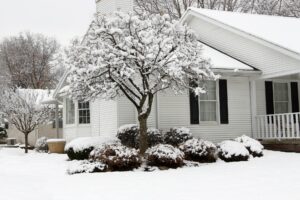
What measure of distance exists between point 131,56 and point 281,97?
8.85 m

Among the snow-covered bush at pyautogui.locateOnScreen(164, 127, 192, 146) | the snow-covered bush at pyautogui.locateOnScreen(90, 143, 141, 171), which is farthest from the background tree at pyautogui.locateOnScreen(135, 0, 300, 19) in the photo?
the snow-covered bush at pyautogui.locateOnScreen(90, 143, 141, 171)

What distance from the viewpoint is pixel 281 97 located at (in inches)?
776

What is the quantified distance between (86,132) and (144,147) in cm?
625

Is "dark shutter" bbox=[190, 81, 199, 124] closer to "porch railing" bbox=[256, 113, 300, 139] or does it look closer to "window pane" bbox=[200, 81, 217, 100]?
"window pane" bbox=[200, 81, 217, 100]

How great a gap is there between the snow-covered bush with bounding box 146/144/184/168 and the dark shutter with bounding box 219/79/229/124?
513 centimetres

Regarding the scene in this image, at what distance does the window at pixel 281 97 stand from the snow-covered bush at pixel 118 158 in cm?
855

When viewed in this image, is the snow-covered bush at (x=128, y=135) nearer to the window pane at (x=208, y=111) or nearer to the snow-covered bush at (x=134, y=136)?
the snow-covered bush at (x=134, y=136)

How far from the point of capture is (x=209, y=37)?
21.5 m

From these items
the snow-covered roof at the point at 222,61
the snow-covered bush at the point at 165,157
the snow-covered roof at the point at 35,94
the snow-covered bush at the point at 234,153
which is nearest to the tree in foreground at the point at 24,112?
the snow-covered roof at the point at 35,94

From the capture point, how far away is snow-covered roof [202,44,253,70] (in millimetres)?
17928

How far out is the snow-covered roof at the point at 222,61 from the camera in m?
17.9

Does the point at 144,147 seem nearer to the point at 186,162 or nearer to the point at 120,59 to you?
the point at 186,162

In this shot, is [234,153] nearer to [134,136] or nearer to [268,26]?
[134,136]

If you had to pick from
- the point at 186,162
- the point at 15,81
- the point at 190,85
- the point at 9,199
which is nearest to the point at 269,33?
the point at 190,85
